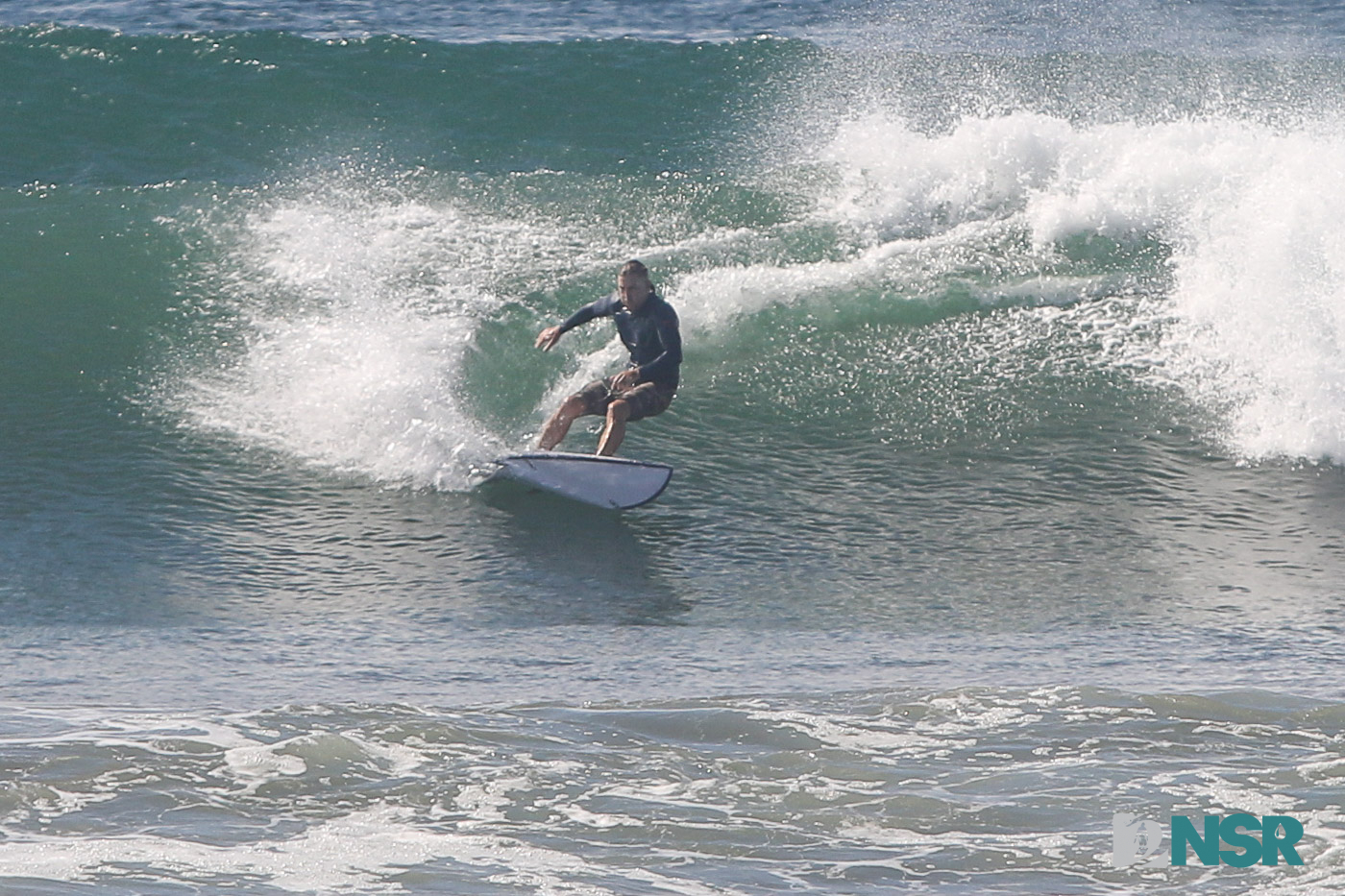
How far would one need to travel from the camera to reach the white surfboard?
8.83m

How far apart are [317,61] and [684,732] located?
37.5 feet

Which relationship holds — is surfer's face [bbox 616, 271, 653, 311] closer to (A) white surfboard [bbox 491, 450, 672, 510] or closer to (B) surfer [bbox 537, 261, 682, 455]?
(B) surfer [bbox 537, 261, 682, 455]

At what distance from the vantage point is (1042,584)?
809cm

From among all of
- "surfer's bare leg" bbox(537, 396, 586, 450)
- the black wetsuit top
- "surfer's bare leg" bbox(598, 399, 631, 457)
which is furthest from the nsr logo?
"surfer's bare leg" bbox(537, 396, 586, 450)

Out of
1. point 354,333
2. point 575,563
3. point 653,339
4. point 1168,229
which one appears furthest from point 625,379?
point 1168,229

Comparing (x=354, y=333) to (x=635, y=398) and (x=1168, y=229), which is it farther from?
(x=1168, y=229)

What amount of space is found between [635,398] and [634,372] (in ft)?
0.56

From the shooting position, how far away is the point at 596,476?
8.90 meters

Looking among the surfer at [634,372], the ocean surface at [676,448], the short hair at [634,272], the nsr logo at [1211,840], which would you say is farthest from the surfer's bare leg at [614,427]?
the nsr logo at [1211,840]

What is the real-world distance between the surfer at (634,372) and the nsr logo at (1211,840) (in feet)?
14.4

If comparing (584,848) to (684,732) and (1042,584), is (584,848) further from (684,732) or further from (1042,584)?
(1042,584)

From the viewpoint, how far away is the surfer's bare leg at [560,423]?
30.5ft

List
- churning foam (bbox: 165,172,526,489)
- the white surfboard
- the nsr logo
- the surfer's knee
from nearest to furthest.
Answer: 1. the nsr logo
2. the white surfboard
3. the surfer's knee
4. churning foam (bbox: 165,172,526,489)

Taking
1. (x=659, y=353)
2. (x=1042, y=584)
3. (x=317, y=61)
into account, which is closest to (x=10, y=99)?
(x=317, y=61)
